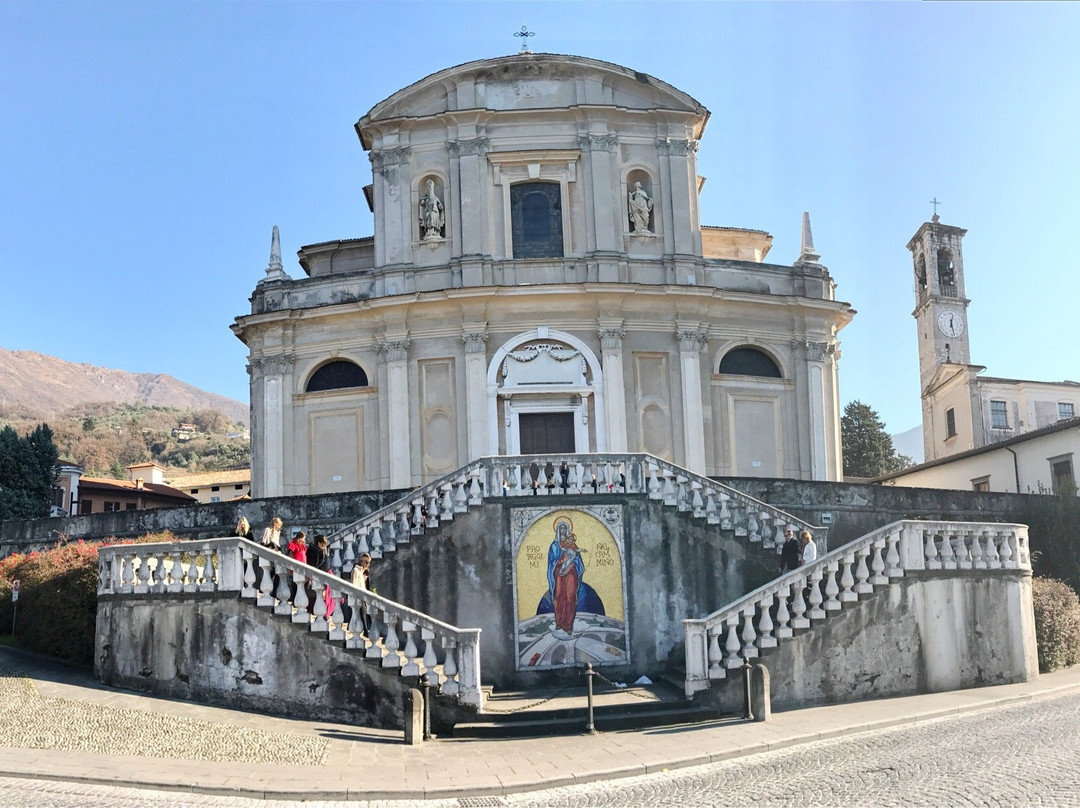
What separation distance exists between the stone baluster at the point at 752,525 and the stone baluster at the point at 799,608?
8.08 feet

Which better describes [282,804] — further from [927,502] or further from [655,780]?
[927,502]

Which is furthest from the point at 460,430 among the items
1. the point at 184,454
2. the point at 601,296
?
the point at 184,454

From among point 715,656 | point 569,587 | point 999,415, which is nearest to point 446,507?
point 569,587

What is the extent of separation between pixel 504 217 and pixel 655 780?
21283 mm

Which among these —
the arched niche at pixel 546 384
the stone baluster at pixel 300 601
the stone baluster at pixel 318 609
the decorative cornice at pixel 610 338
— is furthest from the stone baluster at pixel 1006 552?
the decorative cornice at pixel 610 338

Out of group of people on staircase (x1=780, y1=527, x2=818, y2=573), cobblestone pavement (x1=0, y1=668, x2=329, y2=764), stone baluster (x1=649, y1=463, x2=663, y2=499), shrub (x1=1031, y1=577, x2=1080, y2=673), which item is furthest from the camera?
shrub (x1=1031, y1=577, x2=1080, y2=673)

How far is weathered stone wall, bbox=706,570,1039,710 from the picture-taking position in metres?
15.3

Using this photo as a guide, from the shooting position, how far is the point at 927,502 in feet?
83.8

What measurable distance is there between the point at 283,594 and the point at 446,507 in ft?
11.6

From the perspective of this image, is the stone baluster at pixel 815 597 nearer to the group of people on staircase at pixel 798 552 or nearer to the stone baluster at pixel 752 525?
the group of people on staircase at pixel 798 552

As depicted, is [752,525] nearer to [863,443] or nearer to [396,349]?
[396,349]

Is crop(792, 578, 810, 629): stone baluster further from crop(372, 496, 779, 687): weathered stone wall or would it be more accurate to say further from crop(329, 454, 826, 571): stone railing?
crop(329, 454, 826, 571): stone railing

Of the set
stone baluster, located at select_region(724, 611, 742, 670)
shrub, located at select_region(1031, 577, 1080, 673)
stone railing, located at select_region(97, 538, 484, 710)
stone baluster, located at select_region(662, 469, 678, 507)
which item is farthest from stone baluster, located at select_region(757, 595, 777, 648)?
shrub, located at select_region(1031, 577, 1080, 673)

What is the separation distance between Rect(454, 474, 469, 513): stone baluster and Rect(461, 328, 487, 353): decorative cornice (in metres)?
11.9
